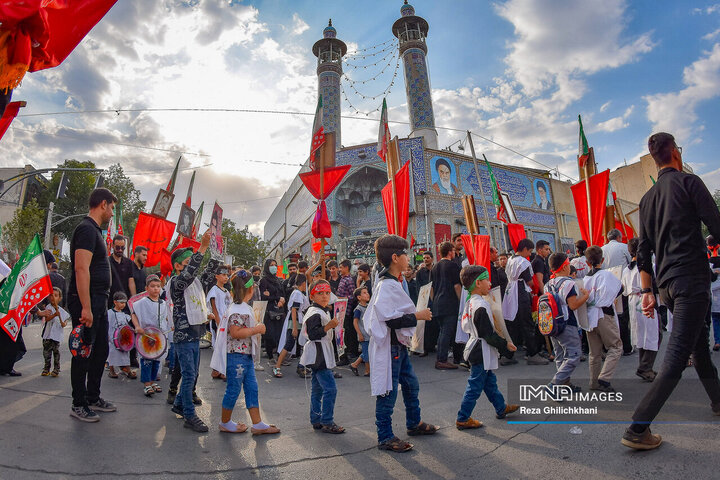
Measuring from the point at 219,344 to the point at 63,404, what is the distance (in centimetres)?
181

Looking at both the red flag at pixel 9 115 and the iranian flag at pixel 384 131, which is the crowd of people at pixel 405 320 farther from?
the iranian flag at pixel 384 131

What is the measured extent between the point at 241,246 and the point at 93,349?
36.1 meters

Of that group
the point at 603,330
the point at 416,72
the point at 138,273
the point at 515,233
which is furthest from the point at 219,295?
the point at 416,72

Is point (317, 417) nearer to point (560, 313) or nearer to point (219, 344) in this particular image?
point (219, 344)

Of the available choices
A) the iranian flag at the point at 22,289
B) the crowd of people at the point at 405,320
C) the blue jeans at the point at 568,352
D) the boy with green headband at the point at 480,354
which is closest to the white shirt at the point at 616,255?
the crowd of people at the point at 405,320

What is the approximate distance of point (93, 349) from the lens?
3902 millimetres

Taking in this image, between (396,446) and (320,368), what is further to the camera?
(320,368)

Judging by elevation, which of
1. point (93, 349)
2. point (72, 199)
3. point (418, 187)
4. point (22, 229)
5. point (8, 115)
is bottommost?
point (93, 349)

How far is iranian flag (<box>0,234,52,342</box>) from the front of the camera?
4605mm

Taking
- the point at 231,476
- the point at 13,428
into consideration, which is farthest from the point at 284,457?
the point at 13,428

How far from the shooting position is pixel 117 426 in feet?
12.8

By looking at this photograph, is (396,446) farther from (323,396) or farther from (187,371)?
(187,371)

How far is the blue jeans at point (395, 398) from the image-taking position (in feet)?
11.4

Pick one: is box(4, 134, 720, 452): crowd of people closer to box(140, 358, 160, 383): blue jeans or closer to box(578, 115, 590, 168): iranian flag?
box(140, 358, 160, 383): blue jeans
